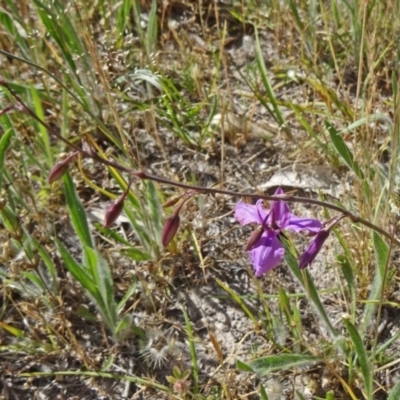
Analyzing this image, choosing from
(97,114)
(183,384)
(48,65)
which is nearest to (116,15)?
(48,65)

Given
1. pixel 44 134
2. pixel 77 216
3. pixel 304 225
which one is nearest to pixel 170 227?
pixel 304 225

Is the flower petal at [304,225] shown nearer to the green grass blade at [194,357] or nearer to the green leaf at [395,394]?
the green leaf at [395,394]

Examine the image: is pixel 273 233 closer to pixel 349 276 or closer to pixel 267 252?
pixel 267 252

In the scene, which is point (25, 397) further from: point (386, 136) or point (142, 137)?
point (386, 136)

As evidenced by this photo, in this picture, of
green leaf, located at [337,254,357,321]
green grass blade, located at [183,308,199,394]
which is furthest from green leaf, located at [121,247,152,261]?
green leaf, located at [337,254,357,321]

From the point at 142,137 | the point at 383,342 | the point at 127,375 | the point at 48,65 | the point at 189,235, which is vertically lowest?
the point at 383,342

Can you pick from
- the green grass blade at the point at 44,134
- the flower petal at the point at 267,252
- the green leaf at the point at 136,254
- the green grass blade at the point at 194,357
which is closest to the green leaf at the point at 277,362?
the green grass blade at the point at 194,357

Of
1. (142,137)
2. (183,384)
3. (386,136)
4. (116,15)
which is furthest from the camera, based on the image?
(116,15)
